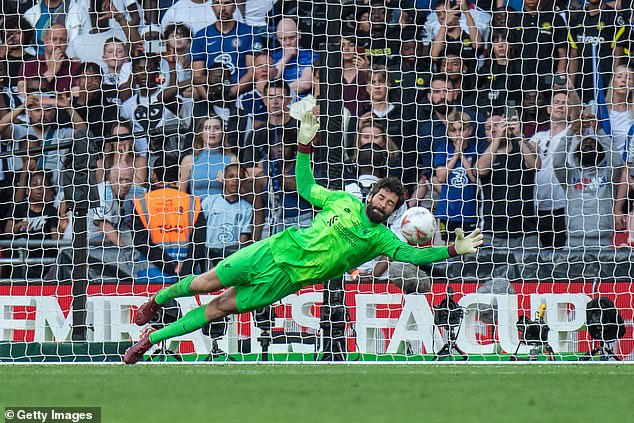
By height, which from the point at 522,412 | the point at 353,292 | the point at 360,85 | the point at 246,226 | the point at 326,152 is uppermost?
the point at 360,85

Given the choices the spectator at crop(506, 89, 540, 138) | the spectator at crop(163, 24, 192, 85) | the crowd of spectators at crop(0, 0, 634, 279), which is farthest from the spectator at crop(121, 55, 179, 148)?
the spectator at crop(506, 89, 540, 138)

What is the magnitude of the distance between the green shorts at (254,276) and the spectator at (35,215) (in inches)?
158

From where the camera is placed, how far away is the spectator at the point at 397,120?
11766 mm

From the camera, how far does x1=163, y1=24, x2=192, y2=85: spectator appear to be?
12039mm

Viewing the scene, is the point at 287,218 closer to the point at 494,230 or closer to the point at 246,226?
the point at 246,226

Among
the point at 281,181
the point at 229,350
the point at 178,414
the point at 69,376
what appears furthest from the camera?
the point at 281,181

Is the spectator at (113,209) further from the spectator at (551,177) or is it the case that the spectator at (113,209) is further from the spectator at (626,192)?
the spectator at (626,192)

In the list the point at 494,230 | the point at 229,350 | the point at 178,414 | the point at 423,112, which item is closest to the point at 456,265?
the point at 494,230

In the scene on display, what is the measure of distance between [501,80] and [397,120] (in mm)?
1219

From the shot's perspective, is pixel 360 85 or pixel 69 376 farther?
pixel 360 85

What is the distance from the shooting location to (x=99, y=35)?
12297mm

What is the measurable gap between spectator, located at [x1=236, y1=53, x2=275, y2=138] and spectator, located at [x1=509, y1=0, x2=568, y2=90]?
2657 millimetres

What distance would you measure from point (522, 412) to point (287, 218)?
5.30 meters

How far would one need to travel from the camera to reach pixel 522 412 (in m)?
6.70
